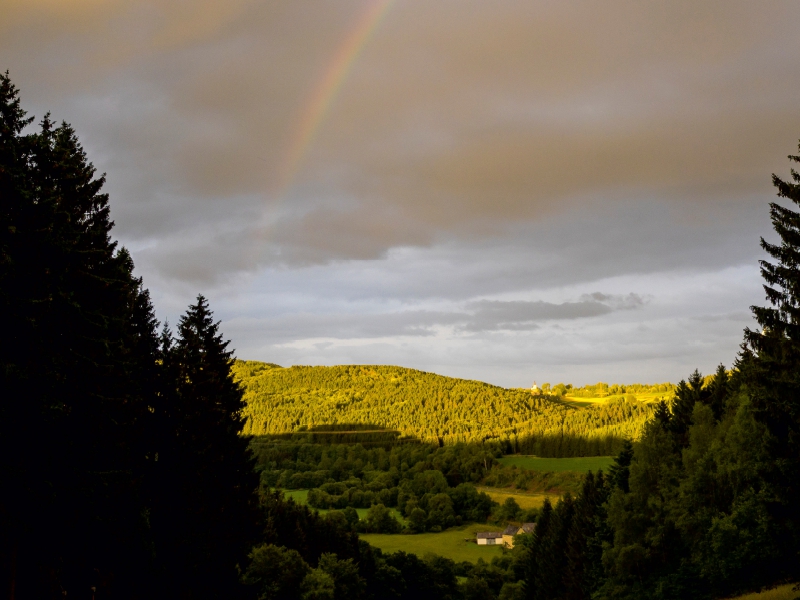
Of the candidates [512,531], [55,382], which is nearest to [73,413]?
[55,382]

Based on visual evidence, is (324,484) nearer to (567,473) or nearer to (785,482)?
(567,473)

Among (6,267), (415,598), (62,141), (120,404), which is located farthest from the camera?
(415,598)

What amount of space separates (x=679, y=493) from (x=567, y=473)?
15386 cm

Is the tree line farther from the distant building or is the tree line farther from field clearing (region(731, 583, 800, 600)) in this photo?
the distant building

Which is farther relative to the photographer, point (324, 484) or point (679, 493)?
point (324, 484)

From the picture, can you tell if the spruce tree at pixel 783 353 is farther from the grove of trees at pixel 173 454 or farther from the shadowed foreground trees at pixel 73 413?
the shadowed foreground trees at pixel 73 413

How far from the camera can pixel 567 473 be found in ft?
625

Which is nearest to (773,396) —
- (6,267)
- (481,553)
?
(6,267)

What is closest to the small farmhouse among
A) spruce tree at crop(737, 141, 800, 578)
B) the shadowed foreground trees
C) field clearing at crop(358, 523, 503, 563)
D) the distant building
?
the distant building

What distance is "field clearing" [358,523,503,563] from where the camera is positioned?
132125 mm

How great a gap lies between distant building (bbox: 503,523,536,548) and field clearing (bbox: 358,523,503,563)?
94.8 inches

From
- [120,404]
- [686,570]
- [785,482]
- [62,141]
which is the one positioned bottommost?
[686,570]

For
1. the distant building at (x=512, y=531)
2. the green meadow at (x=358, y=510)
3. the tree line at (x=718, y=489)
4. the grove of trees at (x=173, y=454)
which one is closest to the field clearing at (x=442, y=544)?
the distant building at (x=512, y=531)

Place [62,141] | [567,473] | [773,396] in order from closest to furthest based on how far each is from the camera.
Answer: [773,396], [62,141], [567,473]
